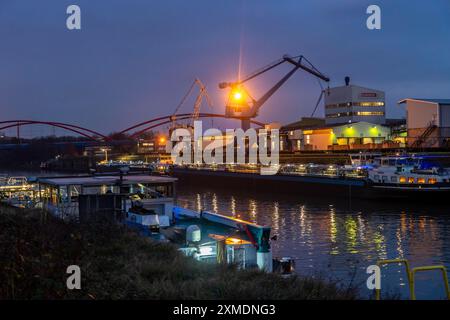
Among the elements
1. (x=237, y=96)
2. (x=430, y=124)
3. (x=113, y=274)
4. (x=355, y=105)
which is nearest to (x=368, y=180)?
(x=430, y=124)

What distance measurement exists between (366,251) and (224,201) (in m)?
23.7

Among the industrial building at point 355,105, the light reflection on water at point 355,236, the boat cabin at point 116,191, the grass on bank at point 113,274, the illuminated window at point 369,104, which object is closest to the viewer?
the grass on bank at point 113,274

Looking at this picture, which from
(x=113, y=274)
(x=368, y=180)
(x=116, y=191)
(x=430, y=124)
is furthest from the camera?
(x=430, y=124)

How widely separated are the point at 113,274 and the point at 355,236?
54.7 feet

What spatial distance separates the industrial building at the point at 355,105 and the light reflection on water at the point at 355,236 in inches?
1856

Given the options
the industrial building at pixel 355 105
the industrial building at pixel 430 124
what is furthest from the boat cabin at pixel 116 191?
the industrial building at pixel 355 105

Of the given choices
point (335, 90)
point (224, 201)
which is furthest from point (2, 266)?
point (335, 90)

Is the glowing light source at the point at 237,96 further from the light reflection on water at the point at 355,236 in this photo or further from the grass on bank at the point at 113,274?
the grass on bank at the point at 113,274

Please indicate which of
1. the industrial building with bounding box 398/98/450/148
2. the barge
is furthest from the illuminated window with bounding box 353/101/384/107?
the barge

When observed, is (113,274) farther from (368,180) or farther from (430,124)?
(430,124)

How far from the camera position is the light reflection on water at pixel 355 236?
587 inches

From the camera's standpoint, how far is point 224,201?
42281 mm

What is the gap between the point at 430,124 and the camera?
190ft

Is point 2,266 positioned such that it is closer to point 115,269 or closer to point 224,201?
point 115,269
